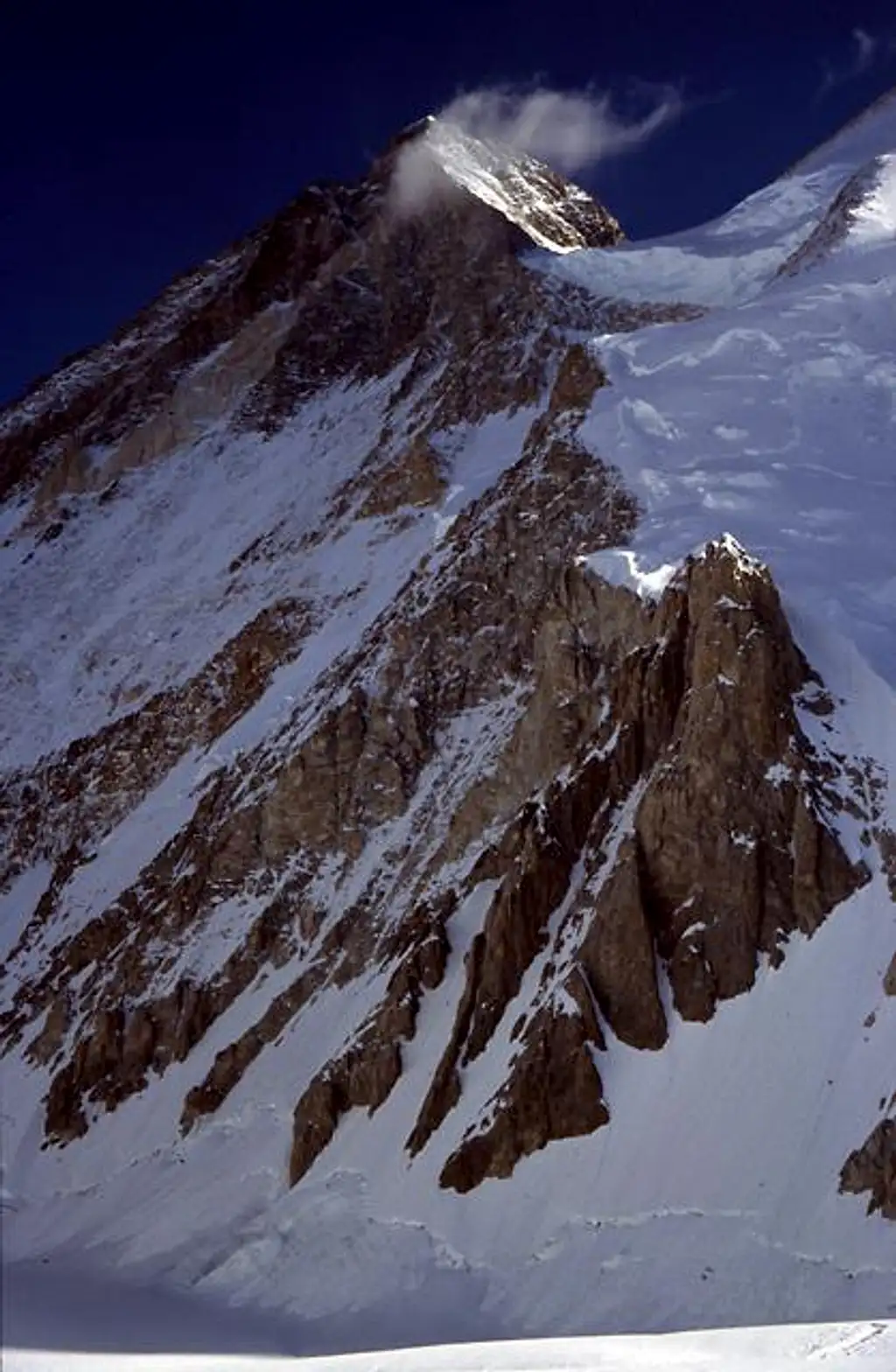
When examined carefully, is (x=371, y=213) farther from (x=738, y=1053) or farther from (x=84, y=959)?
(x=738, y=1053)

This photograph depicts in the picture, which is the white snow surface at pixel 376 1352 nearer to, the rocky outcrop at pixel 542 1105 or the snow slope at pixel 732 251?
the rocky outcrop at pixel 542 1105

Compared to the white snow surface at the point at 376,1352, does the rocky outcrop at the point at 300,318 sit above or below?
above

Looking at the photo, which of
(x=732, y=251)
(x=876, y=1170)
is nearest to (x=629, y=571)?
(x=876, y=1170)

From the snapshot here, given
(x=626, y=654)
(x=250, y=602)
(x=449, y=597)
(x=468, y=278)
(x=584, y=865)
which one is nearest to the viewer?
(x=584, y=865)

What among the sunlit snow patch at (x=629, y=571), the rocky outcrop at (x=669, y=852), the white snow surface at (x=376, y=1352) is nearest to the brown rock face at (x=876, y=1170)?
the white snow surface at (x=376, y=1352)

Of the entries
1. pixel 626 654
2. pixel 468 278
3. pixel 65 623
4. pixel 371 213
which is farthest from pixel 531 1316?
pixel 371 213

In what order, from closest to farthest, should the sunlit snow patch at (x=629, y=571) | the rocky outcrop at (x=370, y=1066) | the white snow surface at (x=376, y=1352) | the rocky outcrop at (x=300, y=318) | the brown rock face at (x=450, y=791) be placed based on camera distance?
1. the white snow surface at (x=376, y=1352)
2. the brown rock face at (x=450, y=791)
3. the rocky outcrop at (x=370, y=1066)
4. the sunlit snow patch at (x=629, y=571)
5. the rocky outcrop at (x=300, y=318)
